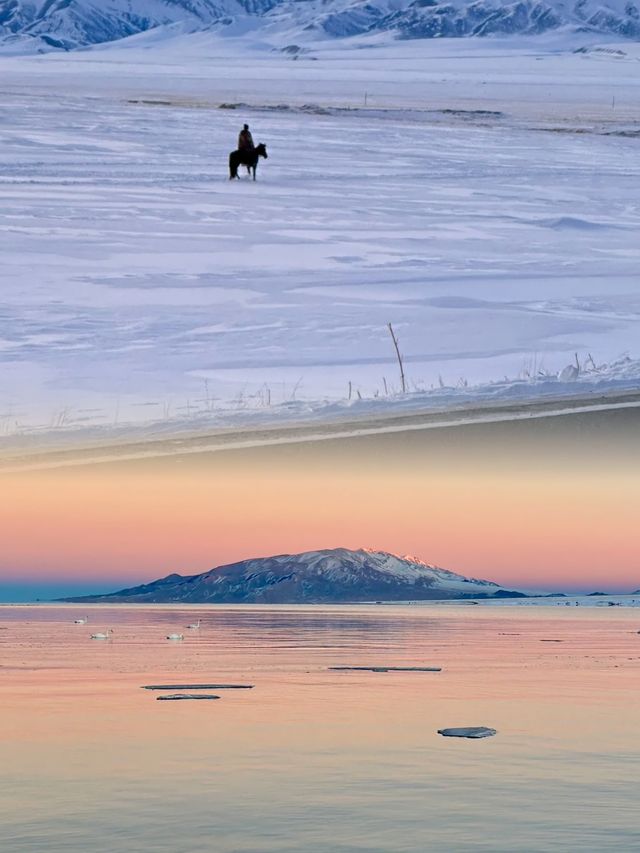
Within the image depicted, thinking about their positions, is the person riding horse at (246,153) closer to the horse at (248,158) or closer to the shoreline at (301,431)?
the horse at (248,158)

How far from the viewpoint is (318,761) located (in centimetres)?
1141

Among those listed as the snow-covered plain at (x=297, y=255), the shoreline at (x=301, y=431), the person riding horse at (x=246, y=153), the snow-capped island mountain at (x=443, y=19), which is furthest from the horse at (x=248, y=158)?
the snow-capped island mountain at (x=443, y=19)

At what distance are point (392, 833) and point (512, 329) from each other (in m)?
11.2

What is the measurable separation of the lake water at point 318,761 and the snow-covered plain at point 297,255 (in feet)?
9.05

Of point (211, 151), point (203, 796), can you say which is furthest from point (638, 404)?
point (211, 151)

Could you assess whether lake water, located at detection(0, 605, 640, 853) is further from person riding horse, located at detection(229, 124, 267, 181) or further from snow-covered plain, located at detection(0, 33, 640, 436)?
person riding horse, located at detection(229, 124, 267, 181)

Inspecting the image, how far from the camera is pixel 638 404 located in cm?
1430

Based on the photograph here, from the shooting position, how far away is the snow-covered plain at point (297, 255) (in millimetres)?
16500

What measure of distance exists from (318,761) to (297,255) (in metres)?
12.6

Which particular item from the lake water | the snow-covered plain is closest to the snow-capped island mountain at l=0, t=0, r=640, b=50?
the snow-covered plain

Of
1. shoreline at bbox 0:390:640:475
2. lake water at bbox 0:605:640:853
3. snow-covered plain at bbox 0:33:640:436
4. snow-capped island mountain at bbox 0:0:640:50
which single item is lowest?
lake water at bbox 0:605:640:853

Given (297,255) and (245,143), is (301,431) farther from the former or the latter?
(245,143)

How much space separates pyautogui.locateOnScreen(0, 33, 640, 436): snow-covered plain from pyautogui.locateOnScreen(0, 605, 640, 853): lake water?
9.05 feet

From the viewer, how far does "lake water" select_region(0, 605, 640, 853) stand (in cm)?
880
